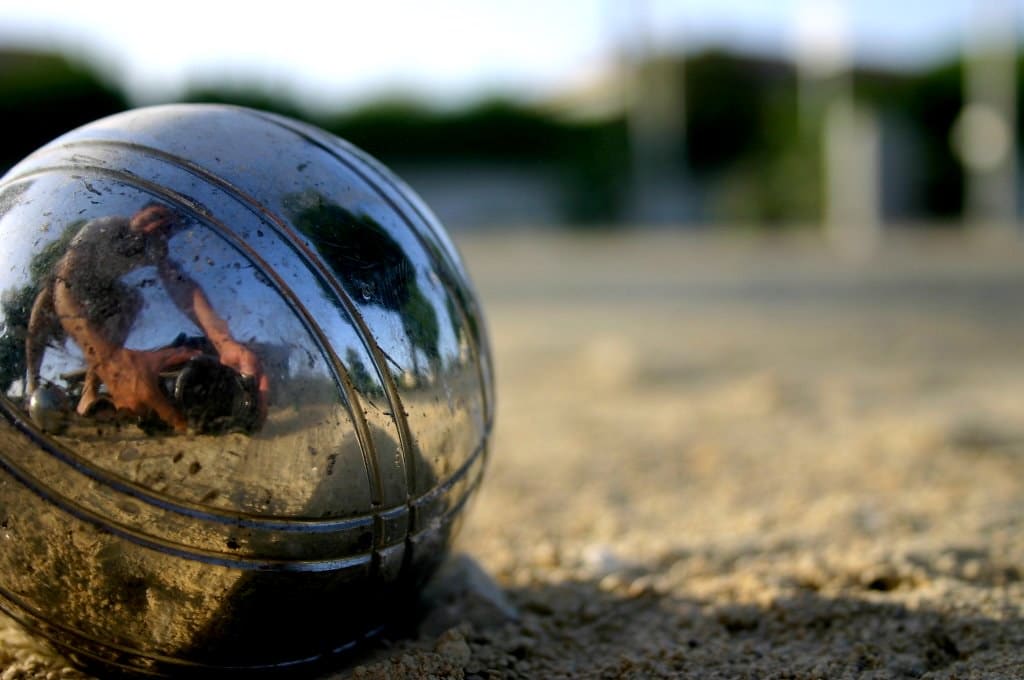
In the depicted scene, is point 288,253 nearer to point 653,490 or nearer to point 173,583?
point 173,583

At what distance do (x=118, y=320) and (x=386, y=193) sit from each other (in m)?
0.83

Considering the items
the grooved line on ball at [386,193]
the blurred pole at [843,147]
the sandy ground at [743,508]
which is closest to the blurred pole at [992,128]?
the blurred pole at [843,147]

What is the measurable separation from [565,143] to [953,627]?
108ft

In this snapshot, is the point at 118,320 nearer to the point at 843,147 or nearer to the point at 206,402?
the point at 206,402

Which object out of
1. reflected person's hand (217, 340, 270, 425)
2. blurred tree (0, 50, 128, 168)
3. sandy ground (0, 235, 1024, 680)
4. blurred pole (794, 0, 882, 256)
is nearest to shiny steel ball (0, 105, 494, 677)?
reflected person's hand (217, 340, 270, 425)

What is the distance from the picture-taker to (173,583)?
7.83 ft

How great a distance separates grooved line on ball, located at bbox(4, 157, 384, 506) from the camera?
7.84ft

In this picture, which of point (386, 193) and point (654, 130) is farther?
point (654, 130)

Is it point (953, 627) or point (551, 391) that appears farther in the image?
point (551, 391)

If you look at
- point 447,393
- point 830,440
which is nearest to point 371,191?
point 447,393

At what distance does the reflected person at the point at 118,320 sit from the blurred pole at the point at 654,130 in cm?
2882

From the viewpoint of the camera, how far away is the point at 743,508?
468cm

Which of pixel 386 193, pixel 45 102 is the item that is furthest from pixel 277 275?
pixel 45 102

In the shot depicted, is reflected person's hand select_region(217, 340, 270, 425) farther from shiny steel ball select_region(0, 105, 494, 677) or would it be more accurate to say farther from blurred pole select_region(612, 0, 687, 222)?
blurred pole select_region(612, 0, 687, 222)
